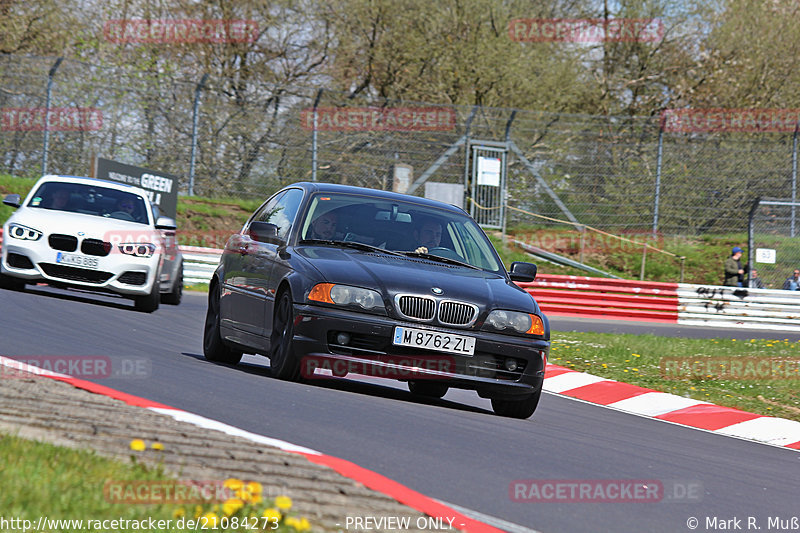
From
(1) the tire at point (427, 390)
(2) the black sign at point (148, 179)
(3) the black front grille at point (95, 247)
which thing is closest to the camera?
(1) the tire at point (427, 390)

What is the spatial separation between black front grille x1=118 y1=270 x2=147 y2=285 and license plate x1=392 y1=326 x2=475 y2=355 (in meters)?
7.23

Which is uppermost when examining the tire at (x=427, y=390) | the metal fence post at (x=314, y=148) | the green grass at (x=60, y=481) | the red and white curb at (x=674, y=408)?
the metal fence post at (x=314, y=148)

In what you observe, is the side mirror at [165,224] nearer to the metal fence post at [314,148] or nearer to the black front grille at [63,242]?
the black front grille at [63,242]

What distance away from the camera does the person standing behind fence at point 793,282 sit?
29641 millimetres

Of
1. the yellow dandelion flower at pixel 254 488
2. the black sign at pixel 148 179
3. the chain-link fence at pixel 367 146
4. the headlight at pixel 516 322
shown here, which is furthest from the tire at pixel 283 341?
the chain-link fence at pixel 367 146

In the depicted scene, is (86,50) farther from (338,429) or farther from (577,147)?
(338,429)

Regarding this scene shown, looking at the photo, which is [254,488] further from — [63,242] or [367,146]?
[367,146]

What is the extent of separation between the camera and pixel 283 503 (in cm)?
391

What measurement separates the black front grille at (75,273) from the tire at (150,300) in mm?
761

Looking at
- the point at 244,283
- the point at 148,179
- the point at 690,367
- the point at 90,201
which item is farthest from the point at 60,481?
the point at 148,179

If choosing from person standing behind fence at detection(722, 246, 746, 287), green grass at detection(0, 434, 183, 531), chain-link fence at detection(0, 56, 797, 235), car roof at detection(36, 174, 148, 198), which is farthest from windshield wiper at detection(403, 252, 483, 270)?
person standing behind fence at detection(722, 246, 746, 287)

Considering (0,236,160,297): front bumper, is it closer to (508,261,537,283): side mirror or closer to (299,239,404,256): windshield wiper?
(299,239,404,256): windshield wiper

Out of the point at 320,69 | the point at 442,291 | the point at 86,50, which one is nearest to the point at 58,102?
the point at 86,50

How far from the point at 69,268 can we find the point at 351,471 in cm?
960
